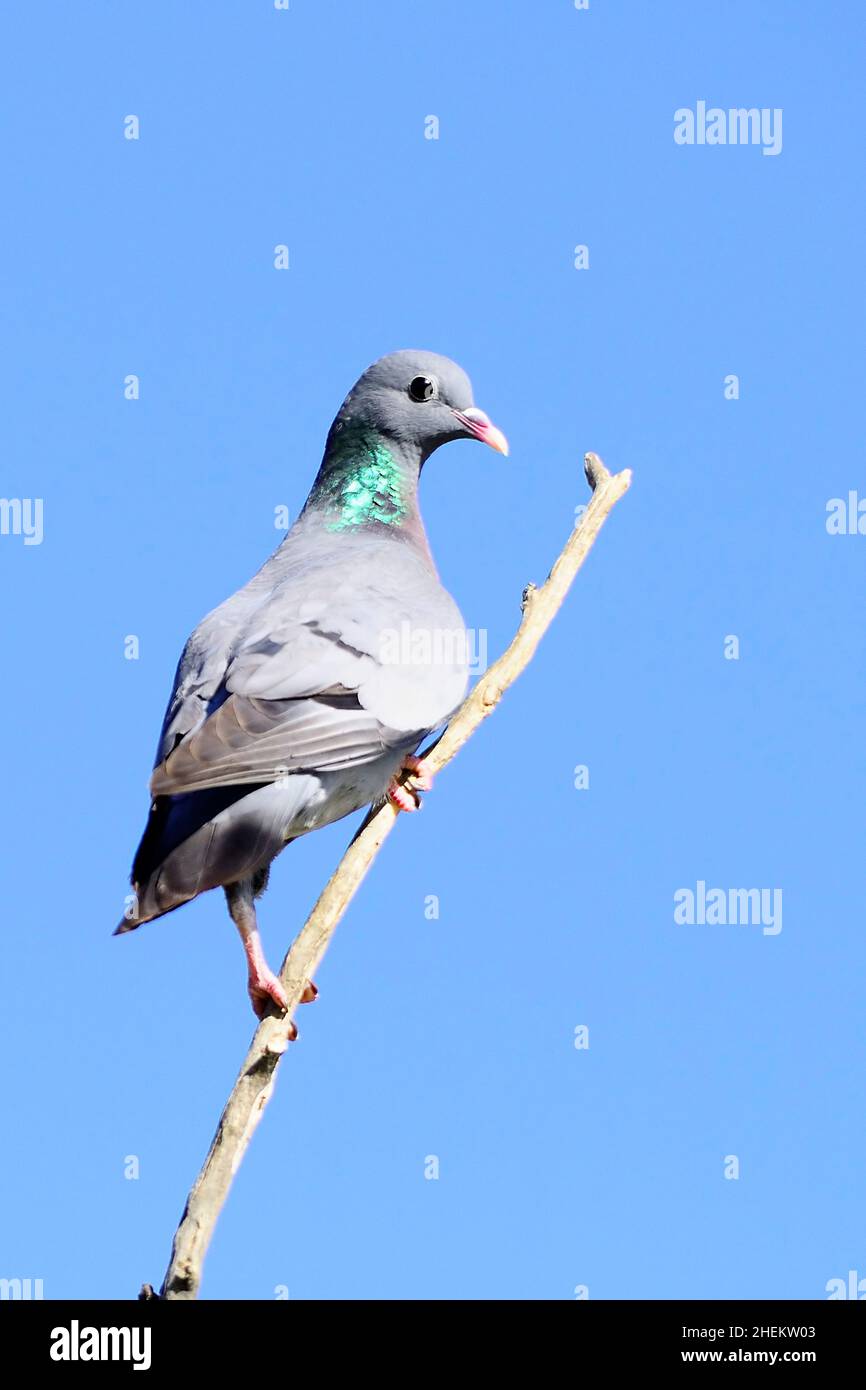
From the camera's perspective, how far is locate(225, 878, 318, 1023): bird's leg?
8.69m

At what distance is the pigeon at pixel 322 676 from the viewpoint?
8.52 meters

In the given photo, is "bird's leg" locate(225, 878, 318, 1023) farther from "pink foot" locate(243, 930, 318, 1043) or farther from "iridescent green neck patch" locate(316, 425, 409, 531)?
"iridescent green neck patch" locate(316, 425, 409, 531)

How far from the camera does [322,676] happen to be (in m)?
9.24

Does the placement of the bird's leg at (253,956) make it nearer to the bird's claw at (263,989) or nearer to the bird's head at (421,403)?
the bird's claw at (263,989)

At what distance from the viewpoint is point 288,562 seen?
10.8 metres

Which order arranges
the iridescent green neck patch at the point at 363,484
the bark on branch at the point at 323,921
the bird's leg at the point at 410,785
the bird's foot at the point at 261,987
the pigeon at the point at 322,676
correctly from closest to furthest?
the bark on branch at the point at 323,921
the pigeon at the point at 322,676
the bird's foot at the point at 261,987
the bird's leg at the point at 410,785
the iridescent green neck patch at the point at 363,484

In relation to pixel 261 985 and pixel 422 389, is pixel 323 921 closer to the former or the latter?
pixel 261 985

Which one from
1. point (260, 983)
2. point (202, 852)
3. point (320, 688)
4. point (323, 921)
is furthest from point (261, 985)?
point (320, 688)

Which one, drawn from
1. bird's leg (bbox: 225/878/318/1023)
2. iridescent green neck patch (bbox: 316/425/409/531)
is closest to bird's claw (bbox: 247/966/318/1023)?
bird's leg (bbox: 225/878/318/1023)

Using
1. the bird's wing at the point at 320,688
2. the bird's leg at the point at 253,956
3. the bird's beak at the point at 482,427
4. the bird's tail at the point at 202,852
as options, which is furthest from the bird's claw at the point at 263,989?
the bird's beak at the point at 482,427

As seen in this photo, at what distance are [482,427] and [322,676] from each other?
2824 mm

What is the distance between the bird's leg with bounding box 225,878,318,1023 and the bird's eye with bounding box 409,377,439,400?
3598 millimetres
